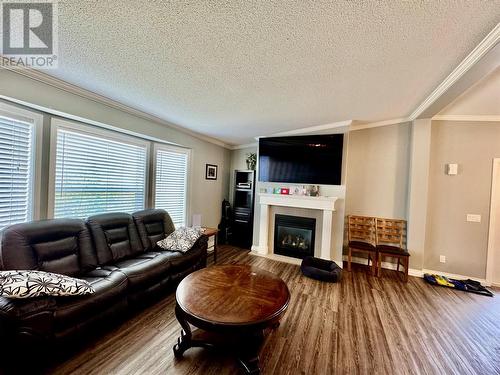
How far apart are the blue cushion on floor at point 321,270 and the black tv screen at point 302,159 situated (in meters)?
1.43

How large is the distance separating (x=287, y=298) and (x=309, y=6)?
2.12m

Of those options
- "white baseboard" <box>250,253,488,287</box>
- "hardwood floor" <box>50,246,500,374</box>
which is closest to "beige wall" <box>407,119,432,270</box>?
"white baseboard" <box>250,253,488,287</box>

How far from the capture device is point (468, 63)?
5.87 feet

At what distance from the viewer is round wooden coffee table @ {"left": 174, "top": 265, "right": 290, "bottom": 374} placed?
4.69 ft

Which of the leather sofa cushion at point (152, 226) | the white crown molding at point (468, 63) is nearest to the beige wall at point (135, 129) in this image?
the leather sofa cushion at point (152, 226)

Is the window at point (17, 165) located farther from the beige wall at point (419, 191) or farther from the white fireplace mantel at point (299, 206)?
the beige wall at point (419, 191)

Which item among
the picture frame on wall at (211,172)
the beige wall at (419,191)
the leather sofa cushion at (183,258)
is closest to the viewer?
the leather sofa cushion at (183,258)

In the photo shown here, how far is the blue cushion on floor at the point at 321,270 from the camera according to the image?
3083mm

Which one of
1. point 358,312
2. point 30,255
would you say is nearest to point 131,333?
point 30,255

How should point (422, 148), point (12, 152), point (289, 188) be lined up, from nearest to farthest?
point (12, 152)
point (422, 148)
point (289, 188)

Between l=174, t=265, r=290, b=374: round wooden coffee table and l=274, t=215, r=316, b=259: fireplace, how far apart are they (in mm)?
2079

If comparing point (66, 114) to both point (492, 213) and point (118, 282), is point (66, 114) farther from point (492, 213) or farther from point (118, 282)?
point (492, 213)

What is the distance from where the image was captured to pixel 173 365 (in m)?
1.59

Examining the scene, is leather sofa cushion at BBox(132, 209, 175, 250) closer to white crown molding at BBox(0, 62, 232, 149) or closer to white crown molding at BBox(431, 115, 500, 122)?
white crown molding at BBox(0, 62, 232, 149)
